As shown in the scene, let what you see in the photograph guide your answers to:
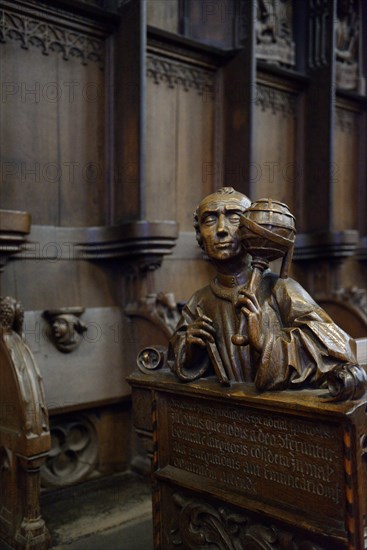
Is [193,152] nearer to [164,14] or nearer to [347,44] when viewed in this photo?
[164,14]

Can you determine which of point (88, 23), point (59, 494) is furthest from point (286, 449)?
point (88, 23)

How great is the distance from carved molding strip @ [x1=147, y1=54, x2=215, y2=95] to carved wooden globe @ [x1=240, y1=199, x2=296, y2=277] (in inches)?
95.8

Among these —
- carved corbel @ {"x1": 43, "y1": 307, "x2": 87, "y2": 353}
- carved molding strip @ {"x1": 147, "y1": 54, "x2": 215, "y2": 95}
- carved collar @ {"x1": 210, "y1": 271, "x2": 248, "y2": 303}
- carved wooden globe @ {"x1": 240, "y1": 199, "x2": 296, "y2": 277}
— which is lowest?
carved corbel @ {"x1": 43, "y1": 307, "x2": 87, "y2": 353}

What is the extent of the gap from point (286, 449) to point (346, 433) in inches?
10.1

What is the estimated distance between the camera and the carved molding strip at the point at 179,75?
13.6 feet

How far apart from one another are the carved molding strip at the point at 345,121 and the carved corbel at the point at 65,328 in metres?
3.39

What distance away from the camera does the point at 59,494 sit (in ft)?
11.1

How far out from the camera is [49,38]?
3627 mm

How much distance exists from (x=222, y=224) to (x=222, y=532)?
3.71 feet

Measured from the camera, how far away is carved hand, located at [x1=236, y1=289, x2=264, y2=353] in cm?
198

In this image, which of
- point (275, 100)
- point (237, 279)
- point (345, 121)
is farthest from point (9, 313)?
point (345, 121)

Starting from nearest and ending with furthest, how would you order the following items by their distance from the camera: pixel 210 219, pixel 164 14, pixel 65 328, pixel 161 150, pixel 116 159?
pixel 210 219, pixel 65 328, pixel 116 159, pixel 161 150, pixel 164 14

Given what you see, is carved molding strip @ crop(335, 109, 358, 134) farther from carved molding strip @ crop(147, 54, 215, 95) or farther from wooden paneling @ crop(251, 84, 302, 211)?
carved molding strip @ crop(147, 54, 215, 95)

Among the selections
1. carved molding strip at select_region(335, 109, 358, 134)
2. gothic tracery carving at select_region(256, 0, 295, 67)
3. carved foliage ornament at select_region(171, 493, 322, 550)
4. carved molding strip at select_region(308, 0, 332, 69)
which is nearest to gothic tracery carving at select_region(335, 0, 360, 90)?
carved molding strip at select_region(335, 109, 358, 134)
